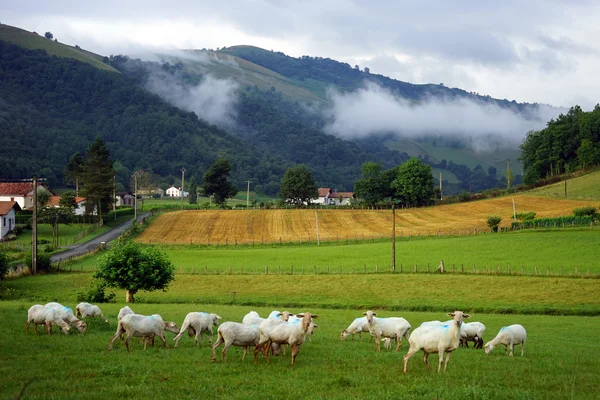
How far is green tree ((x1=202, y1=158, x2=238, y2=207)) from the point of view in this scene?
156m

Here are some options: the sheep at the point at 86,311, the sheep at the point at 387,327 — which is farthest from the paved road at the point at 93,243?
the sheep at the point at 387,327

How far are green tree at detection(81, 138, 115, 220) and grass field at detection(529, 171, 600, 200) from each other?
86.7m

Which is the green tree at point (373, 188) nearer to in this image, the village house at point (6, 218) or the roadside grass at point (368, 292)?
the village house at point (6, 218)

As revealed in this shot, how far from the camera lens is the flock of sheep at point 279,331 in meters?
20.7

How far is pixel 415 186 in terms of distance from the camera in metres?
143

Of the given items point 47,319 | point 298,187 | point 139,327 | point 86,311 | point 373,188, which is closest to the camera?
point 139,327

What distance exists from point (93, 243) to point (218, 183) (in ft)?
218

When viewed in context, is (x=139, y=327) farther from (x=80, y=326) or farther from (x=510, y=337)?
(x=510, y=337)

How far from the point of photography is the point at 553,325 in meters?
36.4

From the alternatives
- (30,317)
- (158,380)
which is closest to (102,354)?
(158,380)

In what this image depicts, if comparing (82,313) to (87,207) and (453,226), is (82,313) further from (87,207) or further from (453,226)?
(87,207)

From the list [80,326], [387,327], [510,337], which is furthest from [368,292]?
[80,326]

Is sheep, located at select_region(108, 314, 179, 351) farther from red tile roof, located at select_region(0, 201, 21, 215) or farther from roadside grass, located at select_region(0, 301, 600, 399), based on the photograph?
red tile roof, located at select_region(0, 201, 21, 215)

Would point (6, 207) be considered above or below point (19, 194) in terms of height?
below
